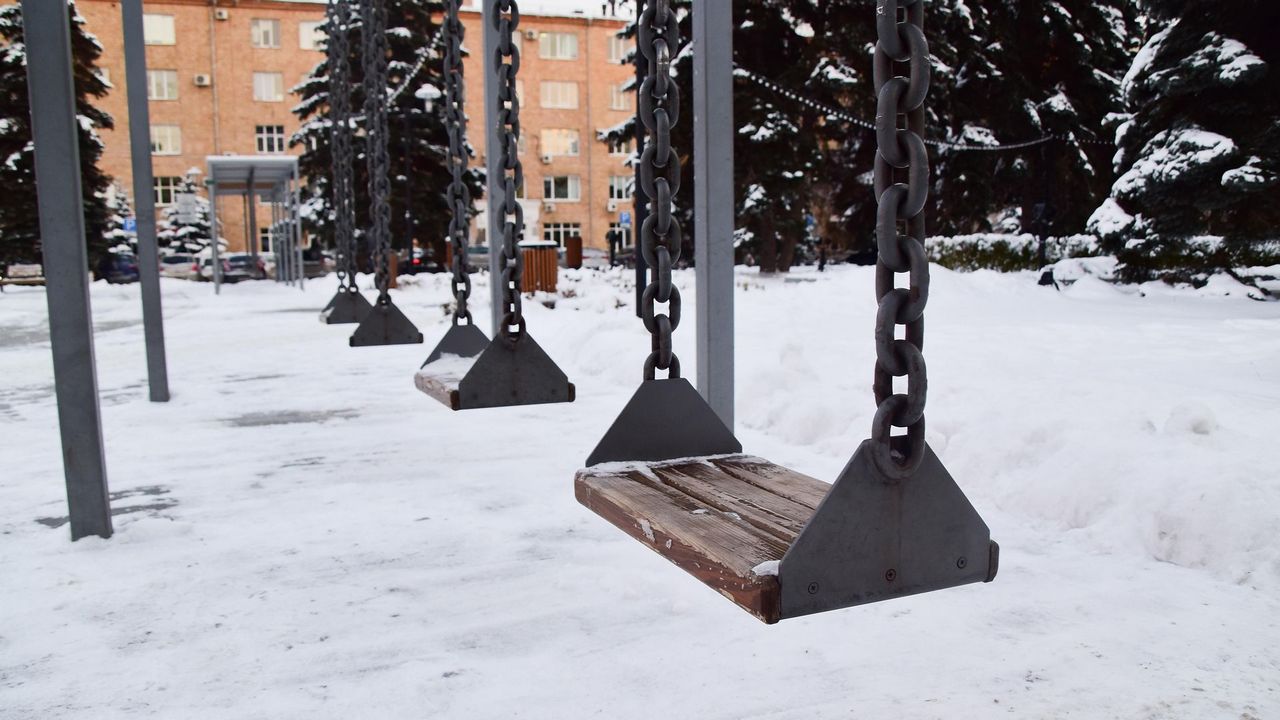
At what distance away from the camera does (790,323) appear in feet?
32.6

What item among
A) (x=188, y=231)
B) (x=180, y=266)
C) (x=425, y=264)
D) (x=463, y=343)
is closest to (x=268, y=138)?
(x=188, y=231)

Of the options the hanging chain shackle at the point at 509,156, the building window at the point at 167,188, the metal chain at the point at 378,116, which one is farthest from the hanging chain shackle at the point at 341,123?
the building window at the point at 167,188

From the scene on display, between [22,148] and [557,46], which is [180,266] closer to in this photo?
[22,148]

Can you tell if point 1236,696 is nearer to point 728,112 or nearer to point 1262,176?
point 728,112

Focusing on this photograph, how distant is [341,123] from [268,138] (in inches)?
1906

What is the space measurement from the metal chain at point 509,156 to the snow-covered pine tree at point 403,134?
2860 cm

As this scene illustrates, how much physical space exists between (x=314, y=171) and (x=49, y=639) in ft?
107

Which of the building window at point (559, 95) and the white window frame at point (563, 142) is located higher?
the building window at point (559, 95)

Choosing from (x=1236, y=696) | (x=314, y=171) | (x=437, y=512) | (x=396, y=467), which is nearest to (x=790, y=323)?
(x=396, y=467)

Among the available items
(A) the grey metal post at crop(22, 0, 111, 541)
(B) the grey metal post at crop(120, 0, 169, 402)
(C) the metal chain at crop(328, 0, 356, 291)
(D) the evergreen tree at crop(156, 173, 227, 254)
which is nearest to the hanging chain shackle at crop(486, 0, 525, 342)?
(A) the grey metal post at crop(22, 0, 111, 541)

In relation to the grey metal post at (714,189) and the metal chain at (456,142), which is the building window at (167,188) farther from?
the grey metal post at (714,189)

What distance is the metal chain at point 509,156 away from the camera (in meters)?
3.99

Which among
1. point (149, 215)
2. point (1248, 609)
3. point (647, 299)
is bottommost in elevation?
point (1248, 609)

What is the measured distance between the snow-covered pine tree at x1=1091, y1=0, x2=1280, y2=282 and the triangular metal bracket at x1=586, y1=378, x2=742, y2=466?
11.1 meters
